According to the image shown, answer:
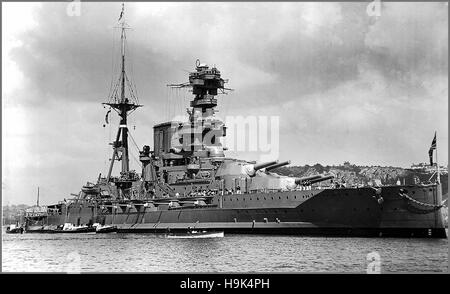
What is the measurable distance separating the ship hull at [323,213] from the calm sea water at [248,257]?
1635 mm

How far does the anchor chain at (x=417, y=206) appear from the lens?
107ft

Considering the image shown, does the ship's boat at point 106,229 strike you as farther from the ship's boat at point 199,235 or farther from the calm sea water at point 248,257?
the calm sea water at point 248,257

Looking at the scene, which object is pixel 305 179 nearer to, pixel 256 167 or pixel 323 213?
pixel 256 167

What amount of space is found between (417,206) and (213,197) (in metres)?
15.8

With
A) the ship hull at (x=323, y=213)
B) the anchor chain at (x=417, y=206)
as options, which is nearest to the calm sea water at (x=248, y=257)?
the ship hull at (x=323, y=213)

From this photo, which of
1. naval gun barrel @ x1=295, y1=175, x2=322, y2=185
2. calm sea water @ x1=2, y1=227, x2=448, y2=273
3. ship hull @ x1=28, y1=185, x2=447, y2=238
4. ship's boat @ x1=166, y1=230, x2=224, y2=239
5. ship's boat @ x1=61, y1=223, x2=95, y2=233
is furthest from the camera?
ship's boat @ x1=61, y1=223, x2=95, y2=233

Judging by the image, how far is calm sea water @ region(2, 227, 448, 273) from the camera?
22.3 meters

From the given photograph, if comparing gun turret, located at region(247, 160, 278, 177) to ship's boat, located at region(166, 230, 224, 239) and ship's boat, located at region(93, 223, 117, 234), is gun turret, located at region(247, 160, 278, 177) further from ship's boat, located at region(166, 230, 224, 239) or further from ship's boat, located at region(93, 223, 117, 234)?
ship's boat, located at region(93, 223, 117, 234)

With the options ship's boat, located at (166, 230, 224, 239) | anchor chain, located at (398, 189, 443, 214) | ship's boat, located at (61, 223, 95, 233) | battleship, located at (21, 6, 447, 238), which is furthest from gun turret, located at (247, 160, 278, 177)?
ship's boat, located at (61, 223, 95, 233)

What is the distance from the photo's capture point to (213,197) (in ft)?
143

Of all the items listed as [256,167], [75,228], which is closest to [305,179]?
[256,167]

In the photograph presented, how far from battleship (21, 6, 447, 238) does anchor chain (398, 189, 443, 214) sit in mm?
57
